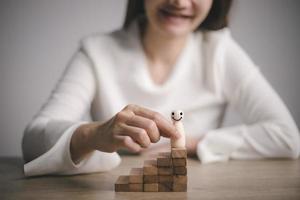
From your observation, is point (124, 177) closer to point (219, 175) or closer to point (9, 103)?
point (219, 175)

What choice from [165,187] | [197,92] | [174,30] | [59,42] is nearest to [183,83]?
[197,92]

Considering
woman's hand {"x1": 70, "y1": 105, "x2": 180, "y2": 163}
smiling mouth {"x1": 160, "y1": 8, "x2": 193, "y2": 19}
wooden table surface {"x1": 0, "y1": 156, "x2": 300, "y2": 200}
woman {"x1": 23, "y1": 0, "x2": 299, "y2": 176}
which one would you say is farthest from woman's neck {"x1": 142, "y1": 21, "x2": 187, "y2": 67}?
woman's hand {"x1": 70, "y1": 105, "x2": 180, "y2": 163}

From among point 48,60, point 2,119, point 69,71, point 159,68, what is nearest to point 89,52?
point 69,71

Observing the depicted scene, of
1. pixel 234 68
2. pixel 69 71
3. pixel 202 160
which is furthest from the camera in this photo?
pixel 234 68

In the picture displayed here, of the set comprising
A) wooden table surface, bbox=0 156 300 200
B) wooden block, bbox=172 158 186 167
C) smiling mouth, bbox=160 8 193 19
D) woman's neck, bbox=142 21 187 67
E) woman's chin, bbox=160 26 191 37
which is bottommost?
wooden table surface, bbox=0 156 300 200

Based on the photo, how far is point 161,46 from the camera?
1.43 meters

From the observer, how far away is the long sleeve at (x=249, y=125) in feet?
4.07

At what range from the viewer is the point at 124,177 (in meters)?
0.86

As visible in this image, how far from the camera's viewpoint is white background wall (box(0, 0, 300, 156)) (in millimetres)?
2209

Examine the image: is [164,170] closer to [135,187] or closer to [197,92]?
[135,187]

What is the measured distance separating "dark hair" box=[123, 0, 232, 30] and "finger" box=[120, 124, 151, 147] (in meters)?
0.72

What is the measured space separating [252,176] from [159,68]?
1.83 ft

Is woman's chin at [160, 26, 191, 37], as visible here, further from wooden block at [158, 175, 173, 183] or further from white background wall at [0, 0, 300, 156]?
white background wall at [0, 0, 300, 156]

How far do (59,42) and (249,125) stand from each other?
1198 millimetres
